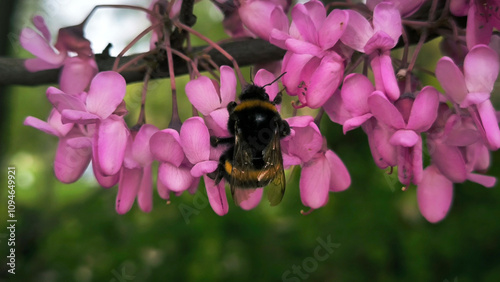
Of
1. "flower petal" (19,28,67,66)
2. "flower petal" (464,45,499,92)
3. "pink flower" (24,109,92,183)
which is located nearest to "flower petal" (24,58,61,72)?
"flower petal" (19,28,67,66)

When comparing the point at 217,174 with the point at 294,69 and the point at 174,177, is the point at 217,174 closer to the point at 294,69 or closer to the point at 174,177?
the point at 174,177

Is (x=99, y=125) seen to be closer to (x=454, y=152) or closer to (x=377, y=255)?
(x=454, y=152)

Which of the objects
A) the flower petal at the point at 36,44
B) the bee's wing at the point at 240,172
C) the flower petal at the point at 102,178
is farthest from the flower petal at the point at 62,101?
the bee's wing at the point at 240,172

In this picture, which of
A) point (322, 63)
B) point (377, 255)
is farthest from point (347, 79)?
point (377, 255)

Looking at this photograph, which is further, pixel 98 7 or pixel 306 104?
pixel 98 7

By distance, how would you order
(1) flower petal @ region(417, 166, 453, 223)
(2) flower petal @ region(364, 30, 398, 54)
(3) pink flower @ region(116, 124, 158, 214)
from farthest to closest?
(1) flower petal @ region(417, 166, 453, 223)
(3) pink flower @ region(116, 124, 158, 214)
(2) flower petal @ region(364, 30, 398, 54)

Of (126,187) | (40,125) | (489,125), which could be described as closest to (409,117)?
(489,125)

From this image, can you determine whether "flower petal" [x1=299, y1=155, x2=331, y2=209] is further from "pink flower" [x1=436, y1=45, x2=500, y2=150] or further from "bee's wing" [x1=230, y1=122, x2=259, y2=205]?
"pink flower" [x1=436, y1=45, x2=500, y2=150]
